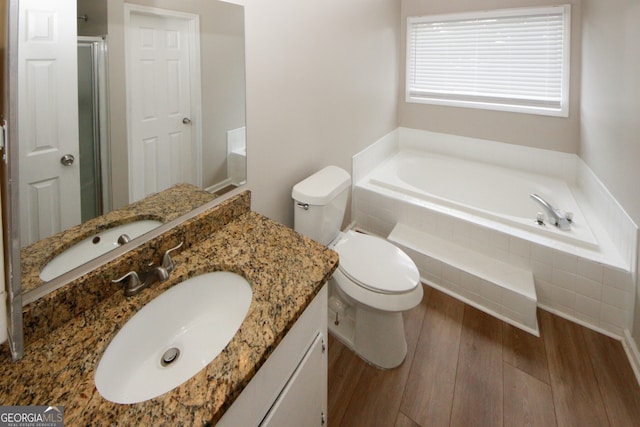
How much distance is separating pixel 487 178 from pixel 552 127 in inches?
24.6

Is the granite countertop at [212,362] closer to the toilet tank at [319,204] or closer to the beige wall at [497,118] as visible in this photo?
the toilet tank at [319,204]

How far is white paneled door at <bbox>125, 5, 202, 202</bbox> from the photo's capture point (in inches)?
36.5

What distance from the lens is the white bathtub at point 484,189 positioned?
2070mm

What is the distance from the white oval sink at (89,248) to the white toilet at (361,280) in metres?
0.84

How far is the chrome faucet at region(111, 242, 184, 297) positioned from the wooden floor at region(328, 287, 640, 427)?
3.23 ft

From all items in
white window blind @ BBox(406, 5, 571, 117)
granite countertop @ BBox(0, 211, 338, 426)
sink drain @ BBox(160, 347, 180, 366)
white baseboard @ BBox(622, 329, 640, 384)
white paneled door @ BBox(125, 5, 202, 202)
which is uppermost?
white window blind @ BBox(406, 5, 571, 117)

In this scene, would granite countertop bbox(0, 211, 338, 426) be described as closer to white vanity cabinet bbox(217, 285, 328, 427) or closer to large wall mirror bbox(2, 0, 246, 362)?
white vanity cabinet bbox(217, 285, 328, 427)

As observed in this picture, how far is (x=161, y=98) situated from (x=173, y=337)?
0.73 metres

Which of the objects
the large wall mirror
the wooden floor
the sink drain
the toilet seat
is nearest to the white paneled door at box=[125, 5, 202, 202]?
the large wall mirror

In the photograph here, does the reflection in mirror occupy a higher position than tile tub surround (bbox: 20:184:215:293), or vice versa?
the reflection in mirror

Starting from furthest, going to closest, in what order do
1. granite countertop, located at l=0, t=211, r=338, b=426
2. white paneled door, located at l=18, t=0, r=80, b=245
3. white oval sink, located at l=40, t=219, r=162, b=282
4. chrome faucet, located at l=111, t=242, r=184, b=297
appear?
chrome faucet, located at l=111, t=242, r=184, b=297 → white oval sink, located at l=40, t=219, r=162, b=282 → white paneled door, located at l=18, t=0, r=80, b=245 → granite countertop, located at l=0, t=211, r=338, b=426

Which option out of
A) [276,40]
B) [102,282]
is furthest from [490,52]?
[102,282]

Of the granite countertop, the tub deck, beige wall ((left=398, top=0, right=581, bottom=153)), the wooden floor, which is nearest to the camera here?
the granite countertop

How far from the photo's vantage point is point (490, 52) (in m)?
→ 2.85
